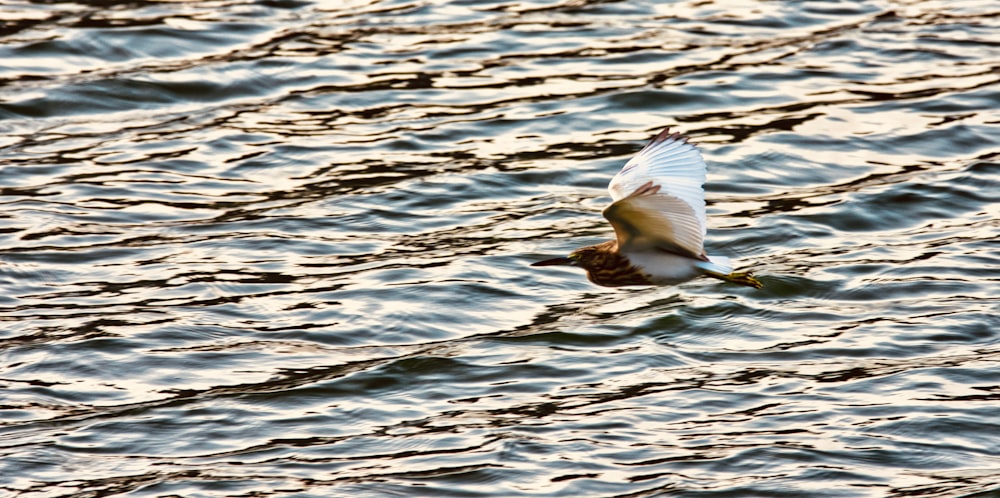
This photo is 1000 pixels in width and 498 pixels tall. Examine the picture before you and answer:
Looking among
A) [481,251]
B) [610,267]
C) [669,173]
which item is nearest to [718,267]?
[669,173]

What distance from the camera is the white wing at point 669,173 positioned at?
20.0 feet

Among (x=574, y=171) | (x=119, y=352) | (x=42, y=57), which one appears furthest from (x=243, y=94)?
(x=119, y=352)

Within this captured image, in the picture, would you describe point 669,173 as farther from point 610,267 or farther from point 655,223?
point 610,267

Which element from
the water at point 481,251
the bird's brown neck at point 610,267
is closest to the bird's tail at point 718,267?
the bird's brown neck at point 610,267

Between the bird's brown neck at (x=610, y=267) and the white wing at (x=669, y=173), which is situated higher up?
the white wing at (x=669, y=173)

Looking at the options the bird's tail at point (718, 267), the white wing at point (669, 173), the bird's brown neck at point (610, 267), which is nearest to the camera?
the white wing at point (669, 173)

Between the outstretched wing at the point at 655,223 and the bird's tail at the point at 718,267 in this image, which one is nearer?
the outstretched wing at the point at 655,223

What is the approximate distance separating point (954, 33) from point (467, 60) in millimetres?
4232

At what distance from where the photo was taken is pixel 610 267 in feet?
22.4

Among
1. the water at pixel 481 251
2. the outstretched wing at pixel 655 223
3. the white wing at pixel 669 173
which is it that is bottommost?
the water at pixel 481 251

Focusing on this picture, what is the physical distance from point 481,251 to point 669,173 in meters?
2.70

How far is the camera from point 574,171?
992 centimetres

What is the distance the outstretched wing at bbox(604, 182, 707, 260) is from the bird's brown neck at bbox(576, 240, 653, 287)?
90 millimetres

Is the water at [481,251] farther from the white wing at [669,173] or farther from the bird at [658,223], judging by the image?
the white wing at [669,173]
